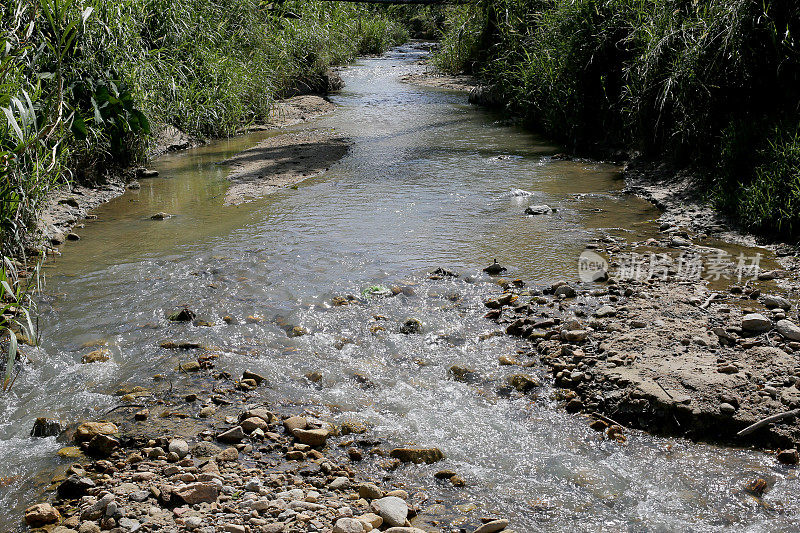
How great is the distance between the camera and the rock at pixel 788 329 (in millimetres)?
Answer: 3717

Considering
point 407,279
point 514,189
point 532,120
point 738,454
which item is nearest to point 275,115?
point 532,120

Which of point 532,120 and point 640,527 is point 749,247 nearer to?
point 640,527

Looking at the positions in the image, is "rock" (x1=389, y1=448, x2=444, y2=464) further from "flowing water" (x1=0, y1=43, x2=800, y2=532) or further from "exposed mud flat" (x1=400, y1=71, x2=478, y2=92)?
"exposed mud flat" (x1=400, y1=71, x2=478, y2=92)

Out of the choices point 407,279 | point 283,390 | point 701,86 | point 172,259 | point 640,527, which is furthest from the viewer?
point 701,86

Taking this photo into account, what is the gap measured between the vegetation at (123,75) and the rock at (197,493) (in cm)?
168

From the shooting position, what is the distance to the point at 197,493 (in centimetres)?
257

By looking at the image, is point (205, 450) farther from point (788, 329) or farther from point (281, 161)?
point (281, 161)

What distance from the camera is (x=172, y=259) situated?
541cm

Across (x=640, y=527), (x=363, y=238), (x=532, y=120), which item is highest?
(x=532, y=120)

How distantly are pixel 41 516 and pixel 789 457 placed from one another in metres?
2.98

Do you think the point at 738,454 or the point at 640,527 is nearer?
the point at 640,527

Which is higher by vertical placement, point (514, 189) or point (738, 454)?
point (514, 189)

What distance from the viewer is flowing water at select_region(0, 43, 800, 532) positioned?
278cm

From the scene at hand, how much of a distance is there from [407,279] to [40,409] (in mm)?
2538
